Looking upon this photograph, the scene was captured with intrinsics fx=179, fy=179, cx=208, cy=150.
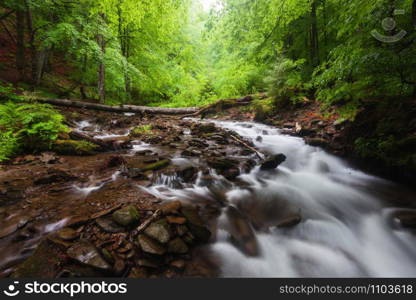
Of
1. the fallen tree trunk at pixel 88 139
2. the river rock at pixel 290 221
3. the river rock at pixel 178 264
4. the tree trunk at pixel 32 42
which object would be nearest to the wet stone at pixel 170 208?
the river rock at pixel 178 264

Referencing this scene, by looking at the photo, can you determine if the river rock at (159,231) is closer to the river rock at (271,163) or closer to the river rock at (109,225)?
the river rock at (109,225)

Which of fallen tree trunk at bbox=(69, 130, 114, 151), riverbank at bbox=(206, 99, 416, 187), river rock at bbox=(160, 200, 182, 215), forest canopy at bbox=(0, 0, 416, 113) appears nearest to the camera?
river rock at bbox=(160, 200, 182, 215)

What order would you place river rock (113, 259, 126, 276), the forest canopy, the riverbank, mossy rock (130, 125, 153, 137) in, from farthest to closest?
mossy rock (130, 125, 153, 137) → the riverbank → the forest canopy → river rock (113, 259, 126, 276)

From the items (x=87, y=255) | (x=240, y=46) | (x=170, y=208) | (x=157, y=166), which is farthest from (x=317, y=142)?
(x=240, y=46)

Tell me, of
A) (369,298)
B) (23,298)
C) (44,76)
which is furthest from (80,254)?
(44,76)

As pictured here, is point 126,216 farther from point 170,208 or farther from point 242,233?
point 242,233

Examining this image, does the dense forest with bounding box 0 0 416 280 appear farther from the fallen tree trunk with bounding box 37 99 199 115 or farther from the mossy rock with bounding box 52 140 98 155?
the fallen tree trunk with bounding box 37 99 199 115

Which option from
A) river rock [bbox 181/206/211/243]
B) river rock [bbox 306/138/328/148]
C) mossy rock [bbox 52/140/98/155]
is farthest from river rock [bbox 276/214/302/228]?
mossy rock [bbox 52/140/98/155]

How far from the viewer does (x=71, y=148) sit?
4230mm

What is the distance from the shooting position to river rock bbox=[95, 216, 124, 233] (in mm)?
1966

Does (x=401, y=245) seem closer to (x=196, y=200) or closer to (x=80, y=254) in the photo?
(x=196, y=200)

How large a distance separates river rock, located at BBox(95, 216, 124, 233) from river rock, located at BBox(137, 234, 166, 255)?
28 cm

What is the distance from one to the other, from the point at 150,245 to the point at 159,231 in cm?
17

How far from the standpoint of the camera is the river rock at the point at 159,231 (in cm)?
191
